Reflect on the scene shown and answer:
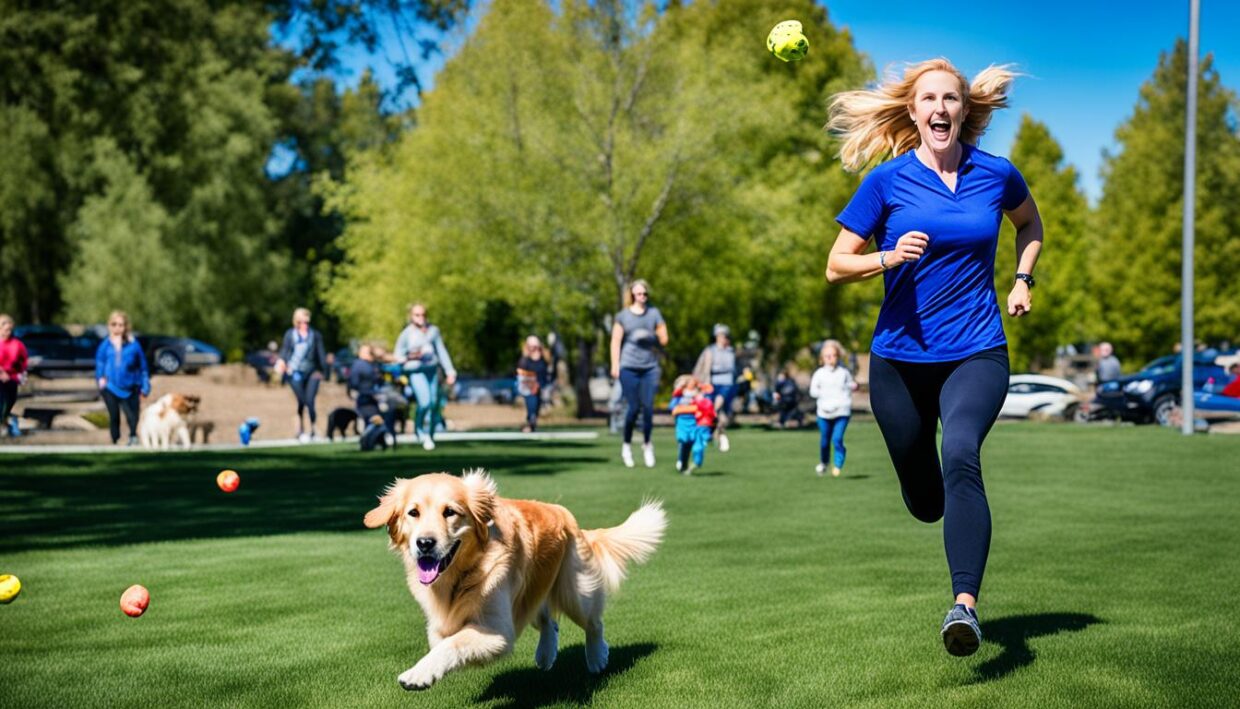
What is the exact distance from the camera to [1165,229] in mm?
53562

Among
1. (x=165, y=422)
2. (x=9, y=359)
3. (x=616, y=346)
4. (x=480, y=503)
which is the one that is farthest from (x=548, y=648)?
(x=165, y=422)

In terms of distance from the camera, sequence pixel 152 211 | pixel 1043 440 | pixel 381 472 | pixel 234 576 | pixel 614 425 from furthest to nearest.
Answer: pixel 152 211, pixel 614 425, pixel 1043 440, pixel 381 472, pixel 234 576

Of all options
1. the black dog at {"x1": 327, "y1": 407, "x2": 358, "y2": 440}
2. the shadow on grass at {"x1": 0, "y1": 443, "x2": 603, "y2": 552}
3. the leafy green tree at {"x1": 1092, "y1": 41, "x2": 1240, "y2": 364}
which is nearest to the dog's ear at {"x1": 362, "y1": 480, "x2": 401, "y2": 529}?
the shadow on grass at {"x1": 0, "y1": 443, "x2": 603, "y2": 552}

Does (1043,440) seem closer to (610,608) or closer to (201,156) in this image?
(610,608)

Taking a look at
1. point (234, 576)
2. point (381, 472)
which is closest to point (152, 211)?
point (381, 472)

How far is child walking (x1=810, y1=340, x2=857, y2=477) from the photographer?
16344mm

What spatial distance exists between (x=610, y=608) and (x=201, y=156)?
41.9 meters

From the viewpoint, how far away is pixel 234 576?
8258 millimetres

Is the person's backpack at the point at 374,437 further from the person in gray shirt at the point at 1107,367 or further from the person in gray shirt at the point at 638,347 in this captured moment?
the person in gray shirt at the point at 1107,367

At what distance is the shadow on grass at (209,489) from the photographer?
11.0 meters

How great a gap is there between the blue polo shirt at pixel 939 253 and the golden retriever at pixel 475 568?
1716mm

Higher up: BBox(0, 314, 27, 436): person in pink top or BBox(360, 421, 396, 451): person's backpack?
BBox(0, 314, 27, 436): person in pink top

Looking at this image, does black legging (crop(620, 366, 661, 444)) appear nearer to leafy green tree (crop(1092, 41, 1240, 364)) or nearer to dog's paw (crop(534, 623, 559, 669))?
dog's paw (crop(534, 623, 559, 669))

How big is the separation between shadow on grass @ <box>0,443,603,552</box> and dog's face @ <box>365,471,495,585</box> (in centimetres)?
609
